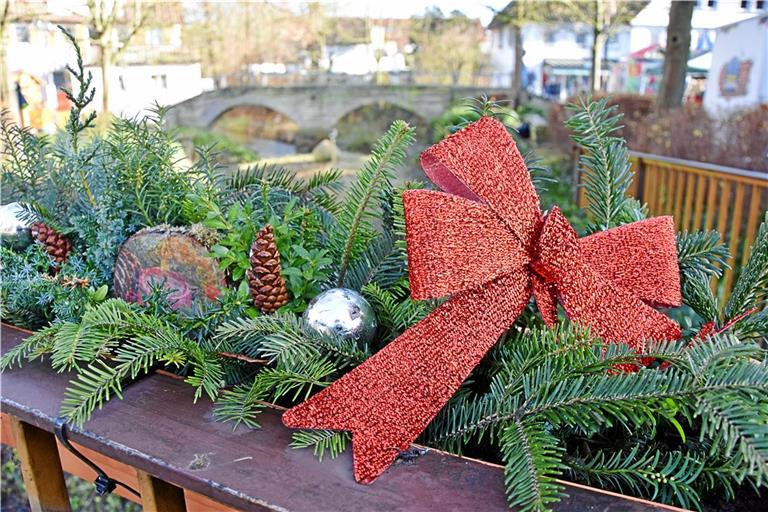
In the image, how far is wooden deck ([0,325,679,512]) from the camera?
54 cm

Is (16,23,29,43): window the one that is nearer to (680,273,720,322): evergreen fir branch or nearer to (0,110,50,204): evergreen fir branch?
(0,110,50,204): evergreen fir branch

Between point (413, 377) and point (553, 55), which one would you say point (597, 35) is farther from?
point (553, 55)

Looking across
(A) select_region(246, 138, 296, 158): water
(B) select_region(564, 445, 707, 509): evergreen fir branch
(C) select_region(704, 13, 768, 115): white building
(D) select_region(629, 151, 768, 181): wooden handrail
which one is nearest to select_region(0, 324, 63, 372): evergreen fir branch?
(B) select_region(564, 445, 707, 509): evergreen fir branch

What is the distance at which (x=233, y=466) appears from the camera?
59cm

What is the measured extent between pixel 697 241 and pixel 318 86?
17.4 m

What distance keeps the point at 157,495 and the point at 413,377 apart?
1.11ft

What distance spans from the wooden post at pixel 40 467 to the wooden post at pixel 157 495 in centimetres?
28

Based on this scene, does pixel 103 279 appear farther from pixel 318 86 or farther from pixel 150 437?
pixel 318 86

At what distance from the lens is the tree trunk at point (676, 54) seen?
5.76 metres

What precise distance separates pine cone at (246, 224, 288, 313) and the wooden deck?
0.13 meters

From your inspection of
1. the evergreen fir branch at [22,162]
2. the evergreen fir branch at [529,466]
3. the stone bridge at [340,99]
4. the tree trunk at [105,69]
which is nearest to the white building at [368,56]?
the stone bridge at [340,99]

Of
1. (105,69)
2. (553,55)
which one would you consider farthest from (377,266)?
(553,55)

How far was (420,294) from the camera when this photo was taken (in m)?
0.60

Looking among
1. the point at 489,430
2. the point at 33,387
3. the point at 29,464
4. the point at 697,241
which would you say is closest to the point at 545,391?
the point at 489,430
